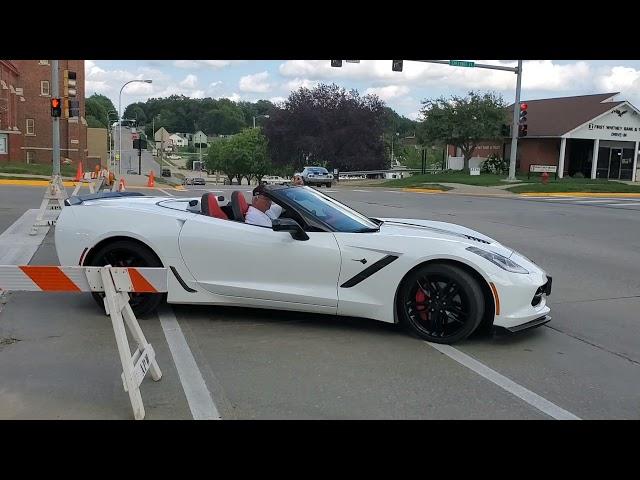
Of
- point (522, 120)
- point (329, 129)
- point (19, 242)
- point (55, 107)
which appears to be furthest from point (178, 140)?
point (19, 242)

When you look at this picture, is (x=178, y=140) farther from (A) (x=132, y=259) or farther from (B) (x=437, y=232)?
(B) (x=437, y=232)

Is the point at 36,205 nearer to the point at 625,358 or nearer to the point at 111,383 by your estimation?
the point at 111,383

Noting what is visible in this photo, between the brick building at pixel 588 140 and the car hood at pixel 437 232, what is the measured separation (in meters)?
37.7

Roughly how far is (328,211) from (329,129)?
48750 mm

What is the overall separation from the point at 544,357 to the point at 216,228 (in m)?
3.06

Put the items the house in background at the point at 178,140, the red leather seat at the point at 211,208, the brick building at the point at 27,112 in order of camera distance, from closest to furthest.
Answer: the red leather seat at the point at 211,208
the brick building at the point at 27,112
the house in background at the point at 178,140

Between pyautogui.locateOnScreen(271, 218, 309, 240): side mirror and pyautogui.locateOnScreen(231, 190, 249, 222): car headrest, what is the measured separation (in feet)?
1.97

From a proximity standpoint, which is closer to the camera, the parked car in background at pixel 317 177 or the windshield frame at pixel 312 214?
the windshield frame at pixel 312 214

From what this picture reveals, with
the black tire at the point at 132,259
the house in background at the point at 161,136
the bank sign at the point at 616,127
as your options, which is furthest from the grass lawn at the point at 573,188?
the house in background at the point at 161,136

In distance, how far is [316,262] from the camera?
5.43 metres

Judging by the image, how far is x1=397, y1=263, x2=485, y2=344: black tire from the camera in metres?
5.14

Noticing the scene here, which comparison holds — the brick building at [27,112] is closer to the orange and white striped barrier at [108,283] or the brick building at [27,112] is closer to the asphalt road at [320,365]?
the asphalt road at [320,365]

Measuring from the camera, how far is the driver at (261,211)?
5.84 metres

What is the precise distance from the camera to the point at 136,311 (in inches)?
228
